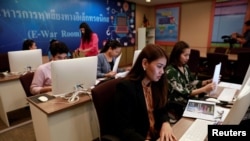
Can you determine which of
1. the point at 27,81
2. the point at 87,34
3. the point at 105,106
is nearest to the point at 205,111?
the point at 105,106

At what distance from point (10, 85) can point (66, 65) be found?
4.96 feet

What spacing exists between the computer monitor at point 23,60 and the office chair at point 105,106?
1705 millimetres

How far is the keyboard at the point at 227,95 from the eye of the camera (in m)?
1.53

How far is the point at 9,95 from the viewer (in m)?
2.39

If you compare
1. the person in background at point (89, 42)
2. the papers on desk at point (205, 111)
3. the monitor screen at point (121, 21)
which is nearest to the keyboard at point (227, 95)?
the papers on desk at point (205, 111)

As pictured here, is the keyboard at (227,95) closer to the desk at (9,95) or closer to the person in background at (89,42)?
the person in background at (89,42)

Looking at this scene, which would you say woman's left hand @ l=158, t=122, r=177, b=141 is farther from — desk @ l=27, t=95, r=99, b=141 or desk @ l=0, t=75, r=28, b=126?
desk @ l=0, t=75, r=28, b=126

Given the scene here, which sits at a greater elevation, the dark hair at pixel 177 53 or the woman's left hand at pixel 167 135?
the dark hair at pixel 177 53

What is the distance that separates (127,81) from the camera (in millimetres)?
1121

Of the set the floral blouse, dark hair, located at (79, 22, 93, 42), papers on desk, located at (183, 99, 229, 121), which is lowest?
papers on desk, located at (183, 99, 229, 121)

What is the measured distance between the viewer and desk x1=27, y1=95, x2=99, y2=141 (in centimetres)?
140

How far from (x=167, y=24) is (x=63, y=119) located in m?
5.97

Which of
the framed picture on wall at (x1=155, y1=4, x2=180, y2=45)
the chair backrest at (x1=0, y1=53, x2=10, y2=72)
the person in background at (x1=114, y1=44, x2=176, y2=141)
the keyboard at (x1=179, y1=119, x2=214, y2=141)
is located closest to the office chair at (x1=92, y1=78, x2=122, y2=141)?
the person in background at (x1=114, y1=44, x2=176, y2=141)

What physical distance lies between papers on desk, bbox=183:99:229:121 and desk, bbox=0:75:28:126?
90.0 inches
